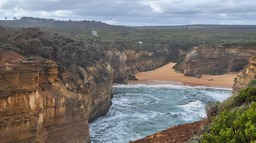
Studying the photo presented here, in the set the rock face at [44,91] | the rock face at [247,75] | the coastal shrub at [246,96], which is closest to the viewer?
the coastal shrub at [246,96]

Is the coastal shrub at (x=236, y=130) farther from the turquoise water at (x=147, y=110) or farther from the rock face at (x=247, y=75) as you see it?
the rock face at (x=247, y=75)

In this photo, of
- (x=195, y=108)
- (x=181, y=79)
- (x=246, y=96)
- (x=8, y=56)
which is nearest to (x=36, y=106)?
(x=8, y=56)

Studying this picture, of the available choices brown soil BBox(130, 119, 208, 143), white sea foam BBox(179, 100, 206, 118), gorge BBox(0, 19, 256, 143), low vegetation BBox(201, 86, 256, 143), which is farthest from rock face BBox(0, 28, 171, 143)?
low vegetation BBox(201, 86, 256, 143)

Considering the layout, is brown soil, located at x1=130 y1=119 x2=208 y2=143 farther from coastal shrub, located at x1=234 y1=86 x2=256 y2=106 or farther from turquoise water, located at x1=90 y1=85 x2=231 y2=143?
turquoise water, located at x1=90 y1=85 x2=231 y2=143

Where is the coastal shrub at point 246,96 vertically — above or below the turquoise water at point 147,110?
above

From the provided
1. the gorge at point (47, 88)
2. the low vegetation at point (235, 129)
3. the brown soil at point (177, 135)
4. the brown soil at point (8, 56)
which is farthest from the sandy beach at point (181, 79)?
the low vegetation at point (235, 129)

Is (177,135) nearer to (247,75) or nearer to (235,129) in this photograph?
(235,129)
